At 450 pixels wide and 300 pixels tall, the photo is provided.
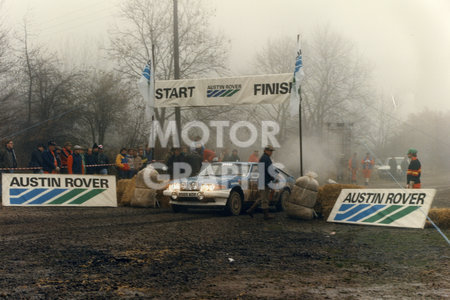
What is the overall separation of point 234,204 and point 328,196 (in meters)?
2.45

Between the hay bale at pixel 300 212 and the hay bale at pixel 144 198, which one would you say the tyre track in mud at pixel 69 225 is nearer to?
the hay bale at pixel 144 198

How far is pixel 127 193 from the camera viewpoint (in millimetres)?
15336

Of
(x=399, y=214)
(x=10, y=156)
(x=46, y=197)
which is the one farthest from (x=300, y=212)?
(x=10, y=156)

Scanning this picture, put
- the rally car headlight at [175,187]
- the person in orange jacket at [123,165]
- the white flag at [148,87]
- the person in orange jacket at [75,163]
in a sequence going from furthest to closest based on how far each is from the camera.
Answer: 1. the person in orange jacket at [123,165]
2. the white flag at [148,87]
3. the person in orange jacket at [75,163]
4. the rally car headlight at [175,187]

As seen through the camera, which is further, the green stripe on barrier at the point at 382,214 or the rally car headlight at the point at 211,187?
the rally car headlight at the point at 211,187

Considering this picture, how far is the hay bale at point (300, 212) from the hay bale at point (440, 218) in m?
2.73

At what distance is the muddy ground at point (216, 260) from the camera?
5586 mm

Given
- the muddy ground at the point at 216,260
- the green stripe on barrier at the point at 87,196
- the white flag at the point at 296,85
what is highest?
the white flag at the point at 296,85

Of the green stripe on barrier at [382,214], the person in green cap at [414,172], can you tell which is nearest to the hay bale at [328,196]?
the green stripe on barrier at [382,214]

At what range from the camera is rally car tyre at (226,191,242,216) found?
1281 centimetres

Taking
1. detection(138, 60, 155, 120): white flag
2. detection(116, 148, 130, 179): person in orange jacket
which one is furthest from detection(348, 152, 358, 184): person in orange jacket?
detection(138, 60, 155, 120): white flag

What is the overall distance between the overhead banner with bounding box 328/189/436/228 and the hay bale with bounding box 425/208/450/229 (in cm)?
50

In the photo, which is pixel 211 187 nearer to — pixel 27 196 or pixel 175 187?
pixel 175 187

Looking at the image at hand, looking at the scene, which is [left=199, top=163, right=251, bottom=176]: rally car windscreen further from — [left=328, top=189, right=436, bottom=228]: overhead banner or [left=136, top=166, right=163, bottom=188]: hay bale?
[left=328, top=189, right=436, bottom=228]: overhead banner
